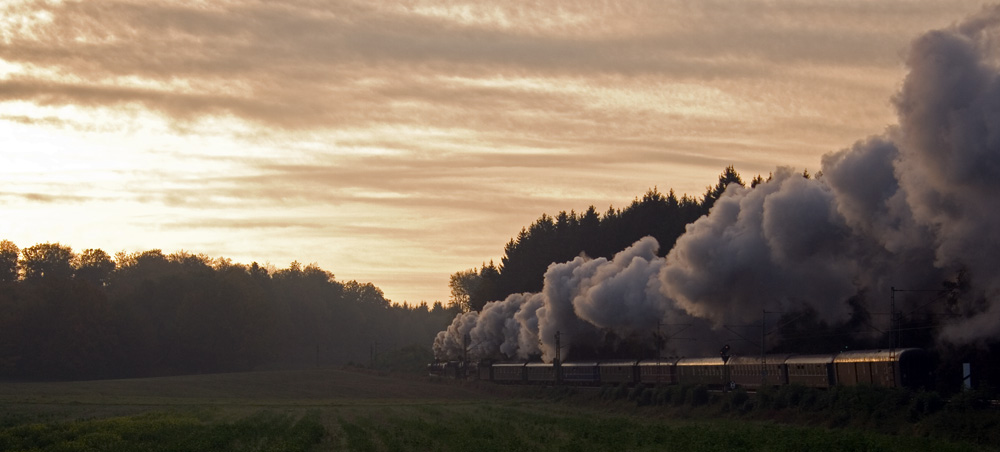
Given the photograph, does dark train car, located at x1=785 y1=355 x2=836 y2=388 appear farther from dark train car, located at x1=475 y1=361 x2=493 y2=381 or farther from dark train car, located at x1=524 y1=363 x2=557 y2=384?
dark train car, located at x1=475 y1=361 x2=493 y2=381

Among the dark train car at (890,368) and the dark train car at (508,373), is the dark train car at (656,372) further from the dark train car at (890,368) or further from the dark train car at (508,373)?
the dark train car at (508,373)

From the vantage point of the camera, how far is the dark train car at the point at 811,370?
181ft

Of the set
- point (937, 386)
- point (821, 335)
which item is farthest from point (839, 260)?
point (937, 386)

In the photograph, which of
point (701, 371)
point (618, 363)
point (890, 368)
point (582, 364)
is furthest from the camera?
point (582, 364)

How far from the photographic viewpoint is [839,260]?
2410 inches

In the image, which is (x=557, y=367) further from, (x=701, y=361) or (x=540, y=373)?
(x=701, y=361)

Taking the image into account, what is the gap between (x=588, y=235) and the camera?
14212 cm

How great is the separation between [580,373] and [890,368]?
1701 inches

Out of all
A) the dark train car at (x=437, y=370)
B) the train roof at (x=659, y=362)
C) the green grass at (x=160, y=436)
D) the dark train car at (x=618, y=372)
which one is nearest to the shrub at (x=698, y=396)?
the train roof at (x=659, y=362)

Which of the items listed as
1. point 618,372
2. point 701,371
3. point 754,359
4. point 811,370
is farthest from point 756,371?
point 618,372

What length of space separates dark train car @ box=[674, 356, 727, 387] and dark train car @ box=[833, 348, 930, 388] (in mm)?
14096

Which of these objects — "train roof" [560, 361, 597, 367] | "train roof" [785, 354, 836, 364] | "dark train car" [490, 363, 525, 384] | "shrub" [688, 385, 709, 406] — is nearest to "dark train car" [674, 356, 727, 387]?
"shrub" [688, 385, 709, 406]

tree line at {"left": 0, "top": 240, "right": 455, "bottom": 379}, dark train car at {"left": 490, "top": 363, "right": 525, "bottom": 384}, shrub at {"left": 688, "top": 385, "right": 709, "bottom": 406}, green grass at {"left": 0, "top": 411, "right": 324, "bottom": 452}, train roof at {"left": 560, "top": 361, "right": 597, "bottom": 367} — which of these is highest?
tree line at {"left": 0, "top": 240, "right": 455, "bottom": 379}

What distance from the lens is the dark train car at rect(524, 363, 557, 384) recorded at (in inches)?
3849
